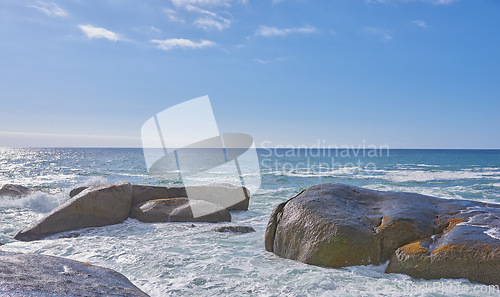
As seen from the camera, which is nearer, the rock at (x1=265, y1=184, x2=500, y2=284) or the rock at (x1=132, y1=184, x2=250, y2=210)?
the rock at (x1=265, y1=184, x2=500, y2=284)

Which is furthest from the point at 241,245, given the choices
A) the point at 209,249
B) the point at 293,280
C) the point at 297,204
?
the point at 293,280

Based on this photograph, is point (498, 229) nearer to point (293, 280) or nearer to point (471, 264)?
point (471, 264)

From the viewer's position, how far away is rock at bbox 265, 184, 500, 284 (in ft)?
14.9

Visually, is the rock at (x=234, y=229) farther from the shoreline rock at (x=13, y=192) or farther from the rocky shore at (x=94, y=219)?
the shoreline rock at (x=13, y=192)

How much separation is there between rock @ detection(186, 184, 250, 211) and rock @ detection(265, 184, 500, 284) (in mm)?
4709

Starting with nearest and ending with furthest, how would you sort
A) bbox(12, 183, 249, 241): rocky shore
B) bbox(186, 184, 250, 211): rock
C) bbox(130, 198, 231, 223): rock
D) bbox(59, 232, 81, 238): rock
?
1. bbox(59, 232, 81, 238): rock
2. bbox(12, 183, 249, 241): rocky shore
3. bbox(130, 198, 231, 223): rock
4. bbox(186, 184, 250, 211): rock

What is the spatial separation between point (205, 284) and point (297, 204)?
2.29 meters

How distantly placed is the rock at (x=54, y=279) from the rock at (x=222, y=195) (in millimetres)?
7659

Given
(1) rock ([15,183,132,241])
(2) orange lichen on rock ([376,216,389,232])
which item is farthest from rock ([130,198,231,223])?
(2) orange lichen on rock ([376,216,389,232])

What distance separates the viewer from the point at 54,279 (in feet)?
8.68

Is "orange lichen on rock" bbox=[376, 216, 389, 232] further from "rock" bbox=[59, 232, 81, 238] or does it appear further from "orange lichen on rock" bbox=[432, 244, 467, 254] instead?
Answer: "rock" bbox=[59, 232, 81, 238]

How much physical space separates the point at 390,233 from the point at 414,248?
0.39m

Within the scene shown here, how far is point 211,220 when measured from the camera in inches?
348

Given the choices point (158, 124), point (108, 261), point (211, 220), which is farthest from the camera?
point (211, 220)
